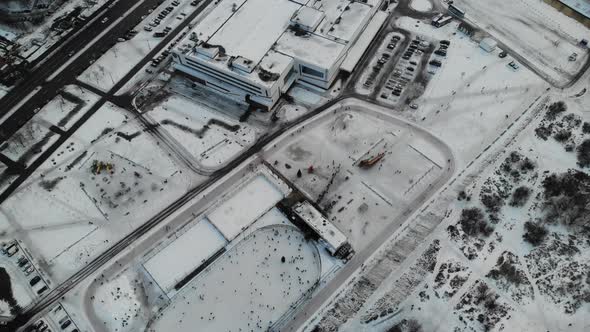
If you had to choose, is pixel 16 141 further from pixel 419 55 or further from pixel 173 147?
pixel 419 55

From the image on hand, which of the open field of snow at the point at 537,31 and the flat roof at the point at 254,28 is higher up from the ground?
the flat roof at the point at 254,28

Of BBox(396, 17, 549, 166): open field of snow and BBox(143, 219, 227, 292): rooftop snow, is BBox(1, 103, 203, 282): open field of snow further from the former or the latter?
BBox(396, 17, 549, 166): open field of snow

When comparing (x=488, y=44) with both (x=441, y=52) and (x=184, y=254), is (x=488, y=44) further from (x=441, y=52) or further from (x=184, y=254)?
(x=184, y=254)

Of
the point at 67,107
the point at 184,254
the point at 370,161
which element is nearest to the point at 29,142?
the point at 67,107

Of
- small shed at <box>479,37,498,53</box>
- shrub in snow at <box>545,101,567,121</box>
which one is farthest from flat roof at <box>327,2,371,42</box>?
shrub in snow at <box>545,101,567,121</box>

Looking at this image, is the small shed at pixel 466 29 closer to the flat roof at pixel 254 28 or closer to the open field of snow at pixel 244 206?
the flat roof at pixel 254 28

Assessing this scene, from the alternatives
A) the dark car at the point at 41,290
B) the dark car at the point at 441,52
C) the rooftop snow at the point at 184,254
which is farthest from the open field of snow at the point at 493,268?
the dark car at the point at 41,290
